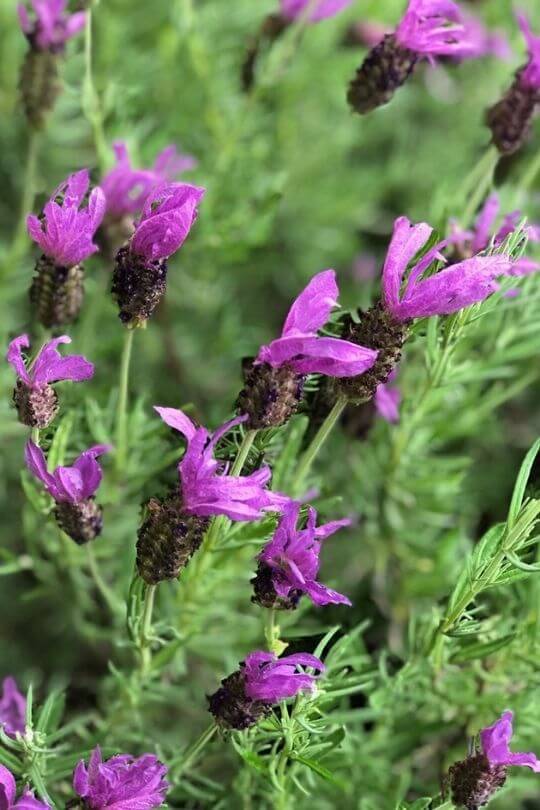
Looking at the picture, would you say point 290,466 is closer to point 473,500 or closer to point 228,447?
point 228,447

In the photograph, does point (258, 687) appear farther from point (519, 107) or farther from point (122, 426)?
point (519, 107)

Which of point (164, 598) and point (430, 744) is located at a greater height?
point (164, 598)

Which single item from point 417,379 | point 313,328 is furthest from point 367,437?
point 313,328

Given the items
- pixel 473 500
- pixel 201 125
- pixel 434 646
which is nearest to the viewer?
pixel 434 646

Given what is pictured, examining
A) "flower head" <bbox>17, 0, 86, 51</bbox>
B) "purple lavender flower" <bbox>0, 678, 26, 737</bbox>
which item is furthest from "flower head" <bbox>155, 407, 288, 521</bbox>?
"flower head" <bbox>17, 0, 86, 51</bbox>

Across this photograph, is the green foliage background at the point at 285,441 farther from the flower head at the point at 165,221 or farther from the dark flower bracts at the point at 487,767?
the flower head at the point at 165,221

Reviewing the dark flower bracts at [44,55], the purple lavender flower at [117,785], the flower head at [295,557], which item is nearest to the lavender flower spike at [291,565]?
the flower head at [295,557]
